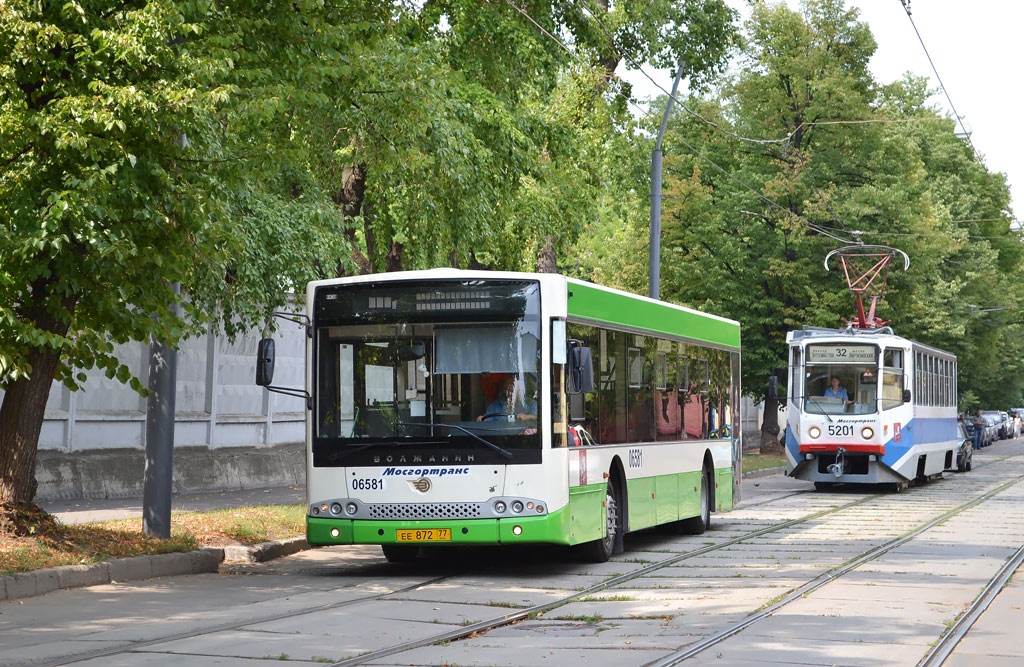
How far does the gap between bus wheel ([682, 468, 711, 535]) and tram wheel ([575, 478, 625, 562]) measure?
3.51 metres

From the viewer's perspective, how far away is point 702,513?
19.0m

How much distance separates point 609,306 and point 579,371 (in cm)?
184

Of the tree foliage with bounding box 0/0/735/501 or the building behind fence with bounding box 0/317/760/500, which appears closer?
the tree foliage with bounding box 0/0/735/501

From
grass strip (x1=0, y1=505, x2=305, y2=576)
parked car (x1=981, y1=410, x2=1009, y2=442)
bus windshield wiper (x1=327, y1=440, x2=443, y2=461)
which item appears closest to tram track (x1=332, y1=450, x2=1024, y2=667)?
bus windshield wiper (x1=327, y1=440, x2=443, y2=461)

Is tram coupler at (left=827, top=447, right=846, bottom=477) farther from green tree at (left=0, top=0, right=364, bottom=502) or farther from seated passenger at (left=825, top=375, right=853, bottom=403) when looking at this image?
green tree at (left=0, top=0, right=364, bottom=502)

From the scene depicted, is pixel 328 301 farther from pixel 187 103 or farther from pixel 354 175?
pixel 354 175

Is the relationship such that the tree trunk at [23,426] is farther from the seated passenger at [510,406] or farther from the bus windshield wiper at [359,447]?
the seated passenger at [510,406]

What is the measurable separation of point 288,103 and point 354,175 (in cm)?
623

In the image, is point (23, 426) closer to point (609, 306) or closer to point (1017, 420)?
point (609, 306)

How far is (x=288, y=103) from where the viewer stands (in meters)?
15.3

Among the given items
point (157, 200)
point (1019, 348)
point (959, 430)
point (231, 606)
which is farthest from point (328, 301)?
point (1019, 348)

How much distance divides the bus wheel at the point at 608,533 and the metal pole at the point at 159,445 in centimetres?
436

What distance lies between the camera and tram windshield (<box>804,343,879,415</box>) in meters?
29.1

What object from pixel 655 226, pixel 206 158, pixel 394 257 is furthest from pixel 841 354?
pixel 206 158
